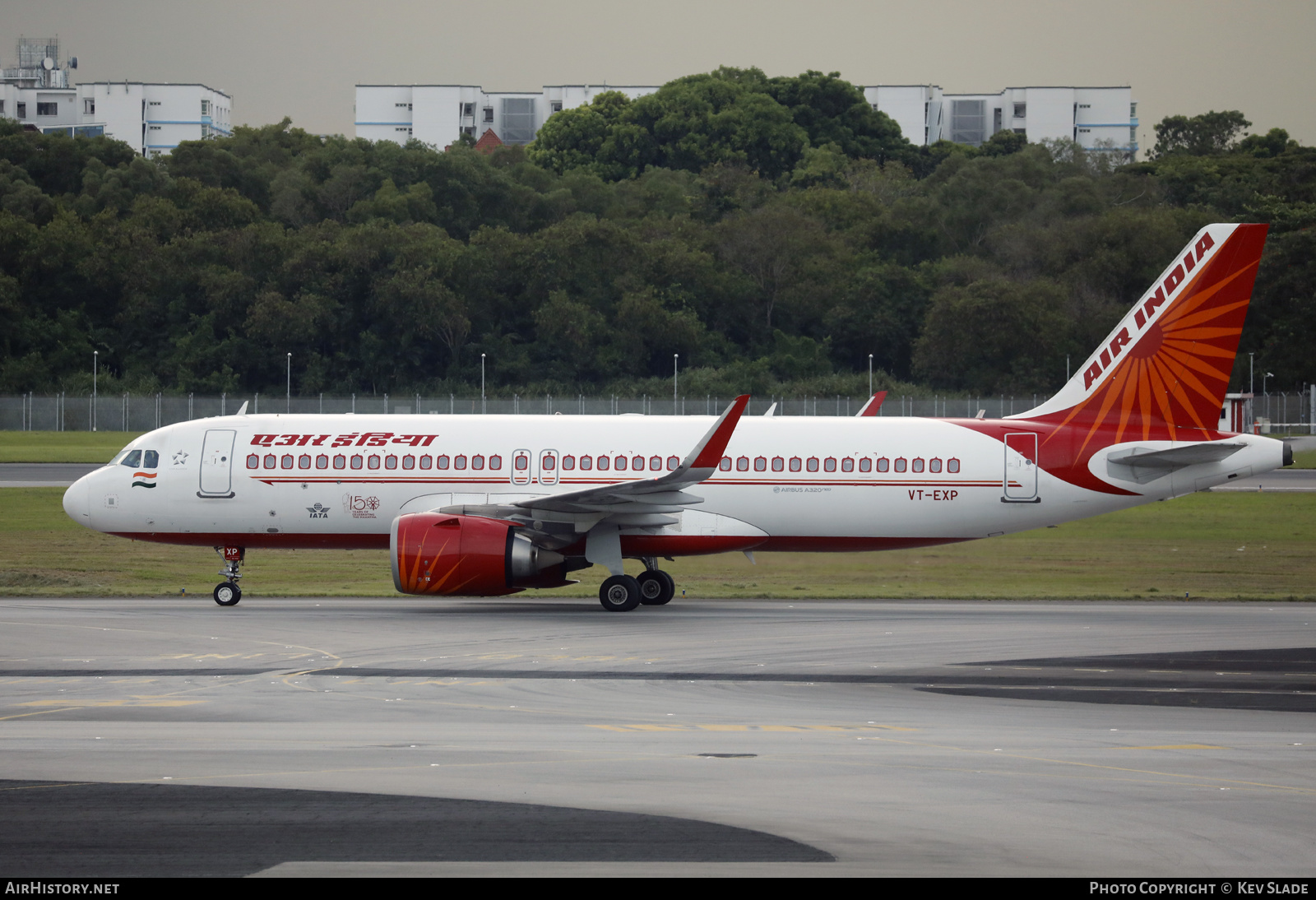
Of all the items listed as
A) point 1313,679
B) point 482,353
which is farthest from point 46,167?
point 1313,679

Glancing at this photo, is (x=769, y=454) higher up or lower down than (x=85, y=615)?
higher up

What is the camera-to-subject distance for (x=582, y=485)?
91.1 feet

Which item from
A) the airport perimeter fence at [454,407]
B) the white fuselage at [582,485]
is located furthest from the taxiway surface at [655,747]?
the airport perimeter fence at [454,407]

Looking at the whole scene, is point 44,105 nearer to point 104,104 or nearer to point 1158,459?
point 104,104

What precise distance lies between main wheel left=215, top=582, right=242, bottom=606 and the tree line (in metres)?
59.1

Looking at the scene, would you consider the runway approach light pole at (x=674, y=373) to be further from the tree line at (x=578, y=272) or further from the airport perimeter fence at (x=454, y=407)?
the airport perimeter fence at (x=454, y=407)

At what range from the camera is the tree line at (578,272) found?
88812 millimetres

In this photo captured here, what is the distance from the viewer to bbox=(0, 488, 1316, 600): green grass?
1190 inches

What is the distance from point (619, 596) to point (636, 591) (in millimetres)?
322

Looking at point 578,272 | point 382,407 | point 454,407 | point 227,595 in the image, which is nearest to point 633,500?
point 227,595

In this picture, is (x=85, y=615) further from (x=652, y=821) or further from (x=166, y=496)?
(x=652, y=821)

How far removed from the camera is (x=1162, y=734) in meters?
15.1

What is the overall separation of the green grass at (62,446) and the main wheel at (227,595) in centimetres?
3869
